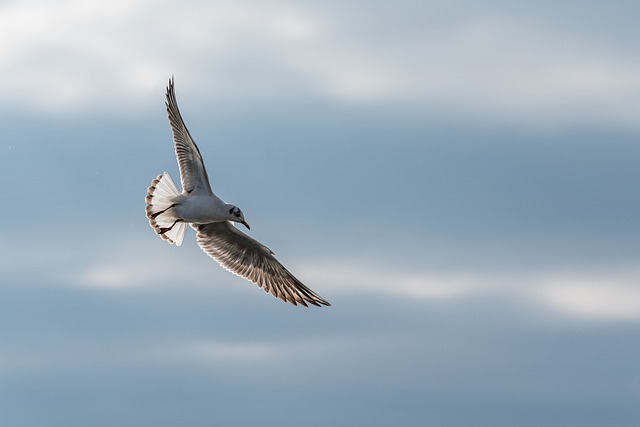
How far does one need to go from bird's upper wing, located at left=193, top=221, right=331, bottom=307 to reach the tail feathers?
1.04 metres

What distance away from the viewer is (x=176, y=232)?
2373 cm

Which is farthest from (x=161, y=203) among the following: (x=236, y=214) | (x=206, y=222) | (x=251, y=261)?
(x=251, y=261)

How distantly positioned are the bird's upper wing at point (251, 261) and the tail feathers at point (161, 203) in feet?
3.41

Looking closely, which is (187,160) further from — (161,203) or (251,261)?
(251,261)

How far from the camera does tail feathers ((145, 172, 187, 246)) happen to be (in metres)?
23.1

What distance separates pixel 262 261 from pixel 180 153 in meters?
3.11

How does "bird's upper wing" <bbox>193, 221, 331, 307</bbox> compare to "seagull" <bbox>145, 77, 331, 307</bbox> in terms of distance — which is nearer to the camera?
"seagull" <bbox>145, 77, 331, 307</bbox>

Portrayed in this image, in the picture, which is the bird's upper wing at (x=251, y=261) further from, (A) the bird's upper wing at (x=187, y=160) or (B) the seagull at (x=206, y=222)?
(A) the bird's upper wing at (x=187, y=160)

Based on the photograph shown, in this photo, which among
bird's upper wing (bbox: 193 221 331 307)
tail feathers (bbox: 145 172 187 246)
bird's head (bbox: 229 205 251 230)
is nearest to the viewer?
bird's head (bbox: 229 205 251 230)

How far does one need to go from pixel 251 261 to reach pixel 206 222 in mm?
1983

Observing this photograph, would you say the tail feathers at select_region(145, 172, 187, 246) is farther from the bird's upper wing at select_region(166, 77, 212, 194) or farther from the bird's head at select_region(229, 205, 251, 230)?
the bird's head at select_region(229, 205, 251, 230)

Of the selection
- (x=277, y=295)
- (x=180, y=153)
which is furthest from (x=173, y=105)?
(x=277, y=295)

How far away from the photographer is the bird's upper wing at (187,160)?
23.2 metres

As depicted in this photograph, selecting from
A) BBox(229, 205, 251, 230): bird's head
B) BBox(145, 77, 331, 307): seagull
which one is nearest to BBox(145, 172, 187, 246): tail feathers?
BBox(145, 77, 331, 307): seagull
